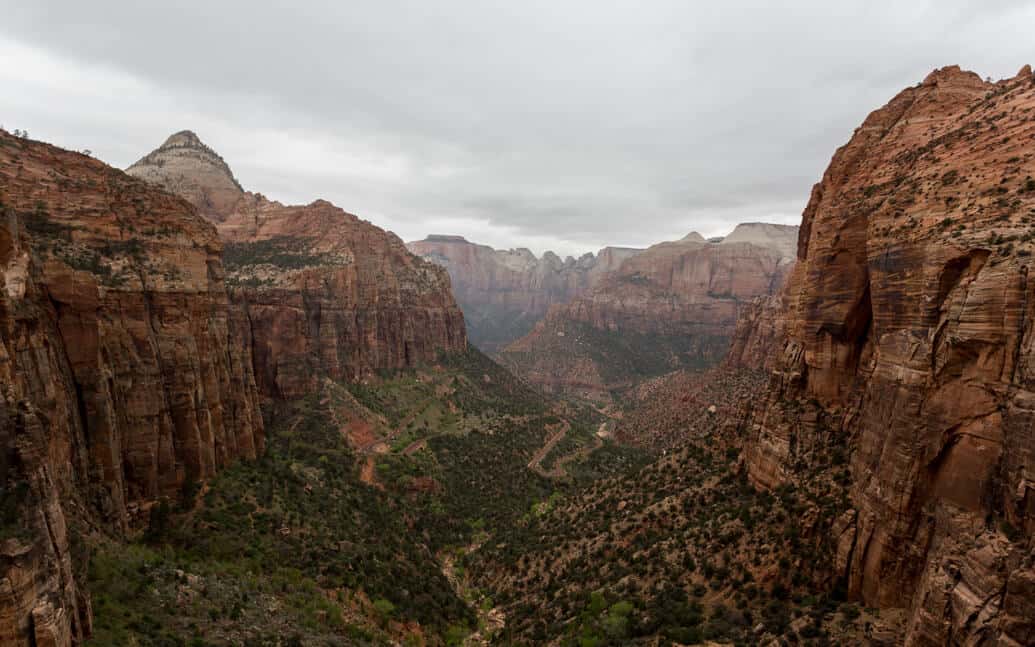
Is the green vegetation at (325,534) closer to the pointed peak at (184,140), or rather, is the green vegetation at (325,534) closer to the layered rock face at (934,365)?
the layered rock face at (934,365)

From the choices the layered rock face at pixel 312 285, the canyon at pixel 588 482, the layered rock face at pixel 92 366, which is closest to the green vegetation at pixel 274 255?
the layered rock face at pixel 312 285

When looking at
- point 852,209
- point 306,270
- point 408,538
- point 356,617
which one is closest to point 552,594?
point 356,617

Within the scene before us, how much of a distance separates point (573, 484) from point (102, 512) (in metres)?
48.3

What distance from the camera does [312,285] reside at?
7438cm

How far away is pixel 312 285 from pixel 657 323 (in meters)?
137

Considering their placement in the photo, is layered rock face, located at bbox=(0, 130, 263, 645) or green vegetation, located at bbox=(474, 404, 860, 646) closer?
layered rock face, located at bbox=(0, 130, 263, 645)

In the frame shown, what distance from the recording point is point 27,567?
47.1 ft

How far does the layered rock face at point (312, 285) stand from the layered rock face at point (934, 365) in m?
58.2

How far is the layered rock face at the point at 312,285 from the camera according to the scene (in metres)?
64.8

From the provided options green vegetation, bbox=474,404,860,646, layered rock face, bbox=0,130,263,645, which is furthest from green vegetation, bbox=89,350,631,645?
green vegetation, bbox=474,404,860,646

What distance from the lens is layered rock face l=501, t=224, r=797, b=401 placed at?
516ft

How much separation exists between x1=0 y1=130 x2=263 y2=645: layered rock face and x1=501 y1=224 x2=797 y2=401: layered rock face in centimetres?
11843

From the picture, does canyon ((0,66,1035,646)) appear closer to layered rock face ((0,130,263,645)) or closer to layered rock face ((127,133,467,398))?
layered rock face ((0,130,263,645))

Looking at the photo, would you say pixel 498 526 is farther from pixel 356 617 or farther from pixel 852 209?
pixel 852 209
